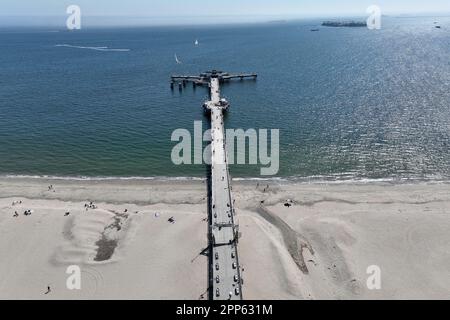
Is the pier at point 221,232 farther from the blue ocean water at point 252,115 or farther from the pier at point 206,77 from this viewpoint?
the pier at point 206,77

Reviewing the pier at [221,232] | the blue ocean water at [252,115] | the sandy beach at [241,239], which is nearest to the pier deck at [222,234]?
the pier at [221,232]

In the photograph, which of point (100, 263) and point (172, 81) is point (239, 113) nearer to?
point (172, 81)

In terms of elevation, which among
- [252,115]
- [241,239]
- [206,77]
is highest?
[206,77]

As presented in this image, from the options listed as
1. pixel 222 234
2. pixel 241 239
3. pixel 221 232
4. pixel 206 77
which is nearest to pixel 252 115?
pixel 206 77

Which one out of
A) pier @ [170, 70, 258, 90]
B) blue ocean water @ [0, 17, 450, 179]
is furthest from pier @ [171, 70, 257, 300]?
pier @ [170, 70, 258, 90]

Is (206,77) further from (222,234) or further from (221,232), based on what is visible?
(222,234)
